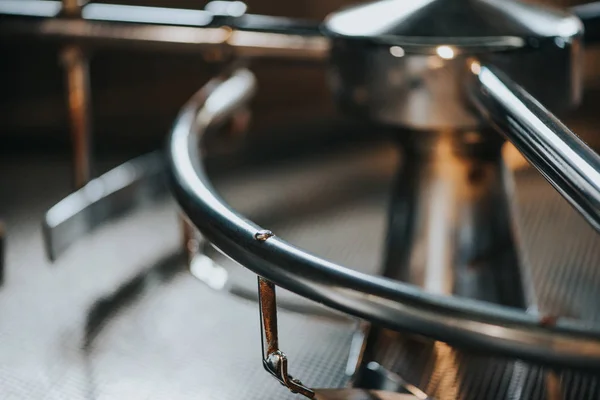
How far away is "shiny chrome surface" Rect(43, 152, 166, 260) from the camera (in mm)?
669

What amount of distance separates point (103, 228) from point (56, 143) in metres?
0.27

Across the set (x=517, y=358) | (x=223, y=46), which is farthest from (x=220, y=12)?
(x=517, y=358)

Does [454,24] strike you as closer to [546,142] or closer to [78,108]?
[546,142]

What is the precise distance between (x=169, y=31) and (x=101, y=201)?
173 millimetres

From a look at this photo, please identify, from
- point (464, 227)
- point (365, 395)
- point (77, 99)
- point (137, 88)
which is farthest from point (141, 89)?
point (365, 395)

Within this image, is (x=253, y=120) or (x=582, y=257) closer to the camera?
(x=582, y=257)

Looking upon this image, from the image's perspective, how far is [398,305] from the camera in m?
0.32

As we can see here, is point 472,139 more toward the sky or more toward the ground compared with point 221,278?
more toward the sky

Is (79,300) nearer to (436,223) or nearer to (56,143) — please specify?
(436,223)

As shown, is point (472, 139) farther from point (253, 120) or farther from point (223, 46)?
→ point (253, 120)

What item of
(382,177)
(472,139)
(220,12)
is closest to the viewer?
(472,139)

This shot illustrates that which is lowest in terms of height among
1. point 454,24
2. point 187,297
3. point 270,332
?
point 187,297

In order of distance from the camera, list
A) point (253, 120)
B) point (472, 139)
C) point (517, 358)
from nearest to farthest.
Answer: point (517, 358) → point (472, 139) → point (253, 120)

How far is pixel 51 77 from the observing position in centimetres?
110
